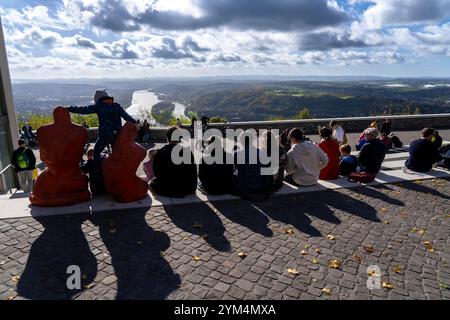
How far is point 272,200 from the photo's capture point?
695 cm

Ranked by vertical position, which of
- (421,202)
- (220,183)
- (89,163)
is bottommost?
(421,202)

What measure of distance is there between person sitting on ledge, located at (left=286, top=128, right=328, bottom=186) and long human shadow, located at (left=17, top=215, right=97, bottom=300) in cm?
439

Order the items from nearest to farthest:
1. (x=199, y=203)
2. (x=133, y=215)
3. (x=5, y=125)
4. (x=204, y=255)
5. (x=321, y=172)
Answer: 1. (x=204, y=255)
2. (x=133, y=215)
3. (x=199, y=203)
4. (x=321, y=172)
5. (x=5, y=125)

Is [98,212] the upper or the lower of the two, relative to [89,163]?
lower

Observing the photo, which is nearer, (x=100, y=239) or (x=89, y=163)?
(x=100, y=239)

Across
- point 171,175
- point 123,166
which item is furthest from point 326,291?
point 123,166

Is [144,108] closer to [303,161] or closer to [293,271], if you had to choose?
[303,161]

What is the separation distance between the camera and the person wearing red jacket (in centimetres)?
807

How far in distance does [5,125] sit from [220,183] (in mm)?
9117

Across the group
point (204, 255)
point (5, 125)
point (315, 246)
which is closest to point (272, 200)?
point (315, 246)

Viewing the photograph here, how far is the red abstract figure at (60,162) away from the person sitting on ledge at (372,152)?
620cm

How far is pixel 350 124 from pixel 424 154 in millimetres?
11222

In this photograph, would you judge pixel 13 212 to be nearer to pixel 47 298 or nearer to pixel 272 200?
pixel 47 298

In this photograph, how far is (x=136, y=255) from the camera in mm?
4746
